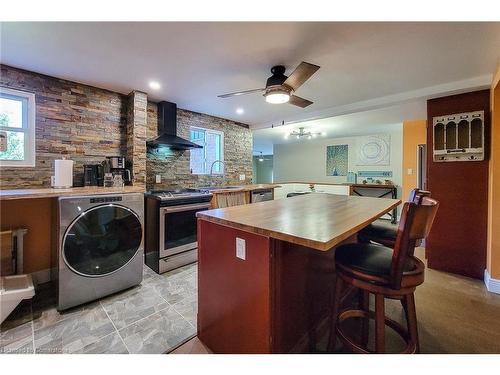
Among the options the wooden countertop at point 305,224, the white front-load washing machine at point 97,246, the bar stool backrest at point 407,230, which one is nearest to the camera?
the wooden countertop at point 305,224

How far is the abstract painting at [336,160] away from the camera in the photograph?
7125 mm

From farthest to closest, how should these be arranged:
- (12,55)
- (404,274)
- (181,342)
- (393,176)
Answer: (393,176) → (12,55) → (181,342) → (404,274)

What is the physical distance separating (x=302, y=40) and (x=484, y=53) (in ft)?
5.46

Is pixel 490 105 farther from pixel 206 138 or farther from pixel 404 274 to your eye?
pixel 206 138

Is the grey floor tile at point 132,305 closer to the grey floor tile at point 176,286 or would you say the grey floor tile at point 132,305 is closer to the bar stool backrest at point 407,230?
the grey floor tile at point 176,286

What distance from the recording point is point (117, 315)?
1881mm

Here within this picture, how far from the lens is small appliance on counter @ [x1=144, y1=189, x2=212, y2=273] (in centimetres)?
268

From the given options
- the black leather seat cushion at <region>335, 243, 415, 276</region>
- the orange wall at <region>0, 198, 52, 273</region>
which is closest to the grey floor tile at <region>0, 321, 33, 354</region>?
the orange wall at <region>0, 198, 52, 273</region>

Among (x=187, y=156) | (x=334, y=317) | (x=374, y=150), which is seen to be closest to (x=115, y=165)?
(x=187, y=156)

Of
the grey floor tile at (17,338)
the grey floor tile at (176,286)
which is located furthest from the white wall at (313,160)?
the grey floor tile at (17,338)

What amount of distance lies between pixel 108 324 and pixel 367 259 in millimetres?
1977

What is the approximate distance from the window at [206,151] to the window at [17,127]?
206 centimetres
